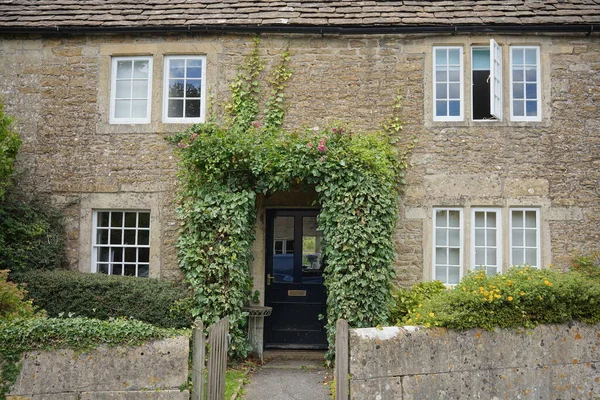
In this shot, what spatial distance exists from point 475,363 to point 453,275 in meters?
3.44

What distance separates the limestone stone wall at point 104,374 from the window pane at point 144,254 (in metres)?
4.33

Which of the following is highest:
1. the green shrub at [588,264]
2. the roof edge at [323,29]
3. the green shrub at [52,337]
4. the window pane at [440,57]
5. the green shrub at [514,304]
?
the roof edge at [323,29]

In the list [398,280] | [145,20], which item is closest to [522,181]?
[398,280]

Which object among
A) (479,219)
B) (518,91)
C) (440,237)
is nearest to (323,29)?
(518,91)

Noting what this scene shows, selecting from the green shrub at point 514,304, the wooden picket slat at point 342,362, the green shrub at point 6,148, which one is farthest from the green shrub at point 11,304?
the green shrub at point 514,304

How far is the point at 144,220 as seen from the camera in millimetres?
9570

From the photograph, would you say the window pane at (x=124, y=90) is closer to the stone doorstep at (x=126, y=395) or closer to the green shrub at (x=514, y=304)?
the stone doorstep at (x=126, y=395)

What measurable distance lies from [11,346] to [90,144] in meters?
5.09

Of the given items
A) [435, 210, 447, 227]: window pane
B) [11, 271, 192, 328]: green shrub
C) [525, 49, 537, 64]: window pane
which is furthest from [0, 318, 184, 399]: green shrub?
[525, 49, 537, 64]: window pane

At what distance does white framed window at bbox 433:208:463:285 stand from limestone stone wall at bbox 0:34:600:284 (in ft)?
0.69

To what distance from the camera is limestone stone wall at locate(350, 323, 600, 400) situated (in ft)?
18.5

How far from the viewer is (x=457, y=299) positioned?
613cm

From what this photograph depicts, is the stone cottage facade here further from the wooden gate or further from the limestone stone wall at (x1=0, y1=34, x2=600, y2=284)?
the wooden gate

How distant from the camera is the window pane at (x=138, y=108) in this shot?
968cm
